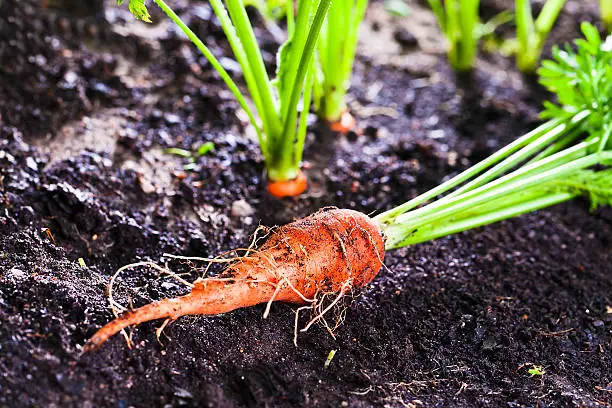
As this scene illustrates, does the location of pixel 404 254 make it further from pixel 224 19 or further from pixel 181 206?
pixel 224 19

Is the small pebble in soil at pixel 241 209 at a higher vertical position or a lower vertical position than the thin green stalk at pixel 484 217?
lower

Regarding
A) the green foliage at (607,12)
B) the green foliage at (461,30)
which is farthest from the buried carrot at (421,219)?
the green foliage at (607,12)

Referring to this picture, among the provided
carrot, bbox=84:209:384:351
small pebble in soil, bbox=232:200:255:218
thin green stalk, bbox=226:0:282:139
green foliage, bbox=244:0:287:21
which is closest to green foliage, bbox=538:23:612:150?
carrot, bbox=84:209:384:351

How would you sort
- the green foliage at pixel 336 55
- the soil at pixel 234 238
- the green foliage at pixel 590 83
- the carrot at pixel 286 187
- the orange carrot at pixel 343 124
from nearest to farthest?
the soil at pixel 234 238 → the green foliage at pixel 590 83 → the carrot at pixel 286 187 → the green foliage at pixel 336 55 → the orange carrot at pixel 343 124

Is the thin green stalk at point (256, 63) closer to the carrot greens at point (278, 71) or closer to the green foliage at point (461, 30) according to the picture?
the carrot greens at point (278, 71)

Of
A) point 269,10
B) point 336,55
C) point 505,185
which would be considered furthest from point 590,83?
point 269,10

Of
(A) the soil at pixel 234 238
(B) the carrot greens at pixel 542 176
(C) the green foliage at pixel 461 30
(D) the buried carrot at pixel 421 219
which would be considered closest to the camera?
(A) the soil at pixel 234 238

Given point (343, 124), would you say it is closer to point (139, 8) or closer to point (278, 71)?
point (278, 71)
